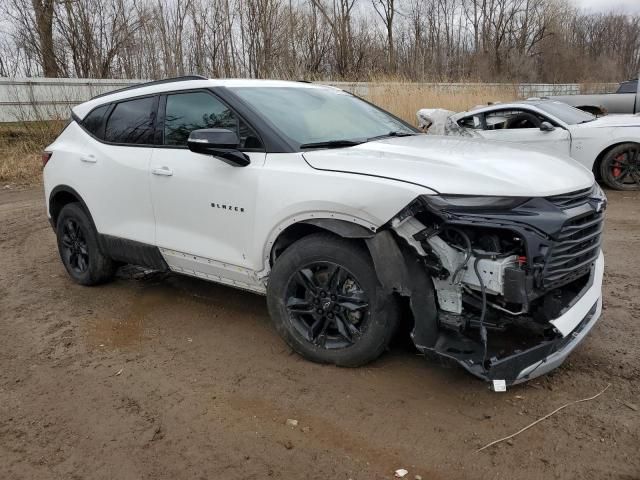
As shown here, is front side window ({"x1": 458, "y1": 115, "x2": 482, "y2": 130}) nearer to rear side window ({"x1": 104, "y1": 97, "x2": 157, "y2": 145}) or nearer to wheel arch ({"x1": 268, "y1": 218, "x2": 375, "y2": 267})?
rear side window ({"x1": 104, "y1": 97, "x2": 157, "y2": 145})

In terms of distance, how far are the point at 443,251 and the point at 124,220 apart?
2.80 meters

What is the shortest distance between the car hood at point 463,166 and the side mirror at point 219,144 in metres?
0.46

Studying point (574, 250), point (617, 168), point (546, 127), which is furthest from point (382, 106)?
point (574, 250)

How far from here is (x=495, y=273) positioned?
2.79m

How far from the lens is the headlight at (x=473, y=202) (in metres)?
2.80

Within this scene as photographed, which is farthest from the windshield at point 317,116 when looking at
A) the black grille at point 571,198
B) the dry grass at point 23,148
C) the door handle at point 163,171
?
the dry grass at point 23,148

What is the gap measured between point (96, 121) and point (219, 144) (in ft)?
6.82

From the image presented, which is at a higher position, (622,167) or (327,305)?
(622,167)

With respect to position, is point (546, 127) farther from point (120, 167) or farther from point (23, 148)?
point (23, 148)

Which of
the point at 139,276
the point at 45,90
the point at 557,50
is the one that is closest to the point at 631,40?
the point at 557,50

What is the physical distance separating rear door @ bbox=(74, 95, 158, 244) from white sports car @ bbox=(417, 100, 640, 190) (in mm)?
6352

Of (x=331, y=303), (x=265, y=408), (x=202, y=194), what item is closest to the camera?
(x=265, y=408)

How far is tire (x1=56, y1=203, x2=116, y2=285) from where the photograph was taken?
5.02 m

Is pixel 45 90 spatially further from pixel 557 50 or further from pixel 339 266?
pixel 557 50
